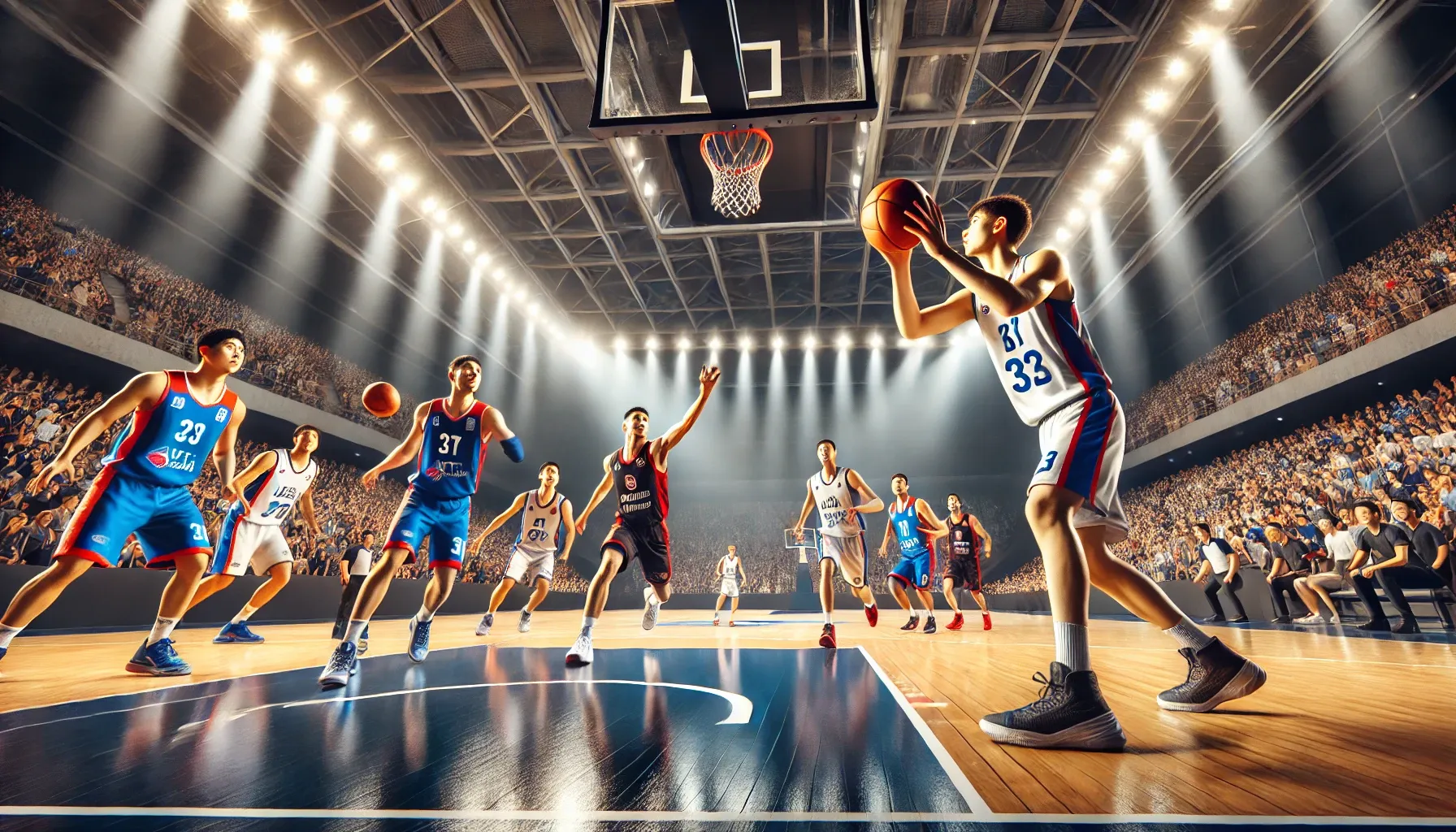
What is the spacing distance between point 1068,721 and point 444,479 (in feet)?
11.5

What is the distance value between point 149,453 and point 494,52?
9.15 m

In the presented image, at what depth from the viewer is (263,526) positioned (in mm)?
5953

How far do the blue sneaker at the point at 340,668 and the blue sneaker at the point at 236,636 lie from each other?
3887 millimetres

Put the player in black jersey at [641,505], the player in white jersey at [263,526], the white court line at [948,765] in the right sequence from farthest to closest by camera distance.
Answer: the player in white jersey at [263,526], the player in black jersey at [641,505], the white court line at [948,765]

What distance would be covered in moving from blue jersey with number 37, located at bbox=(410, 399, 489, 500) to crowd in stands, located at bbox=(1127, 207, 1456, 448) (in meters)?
12.6

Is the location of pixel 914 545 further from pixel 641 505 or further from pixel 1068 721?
pixel 1068 721

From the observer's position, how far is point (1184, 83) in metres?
10.4

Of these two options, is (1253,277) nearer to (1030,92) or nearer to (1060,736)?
(1030,92)

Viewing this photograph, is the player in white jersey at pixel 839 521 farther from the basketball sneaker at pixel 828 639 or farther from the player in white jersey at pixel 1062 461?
the player in white jersey at pixel 1062 461

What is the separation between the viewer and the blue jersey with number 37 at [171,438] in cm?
368

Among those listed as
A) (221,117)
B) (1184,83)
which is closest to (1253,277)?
(1184,83)

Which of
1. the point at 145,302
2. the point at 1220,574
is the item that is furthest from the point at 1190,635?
the point at 145,302

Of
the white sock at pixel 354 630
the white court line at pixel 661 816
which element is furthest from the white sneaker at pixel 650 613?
the white court line at pixel 661 816

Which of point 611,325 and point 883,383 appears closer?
point 611,325
